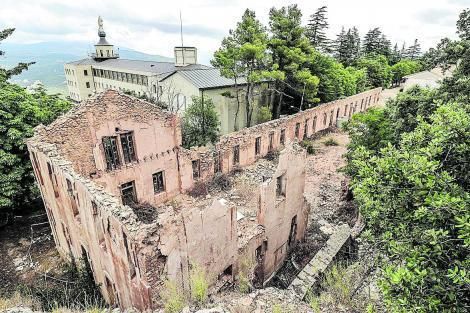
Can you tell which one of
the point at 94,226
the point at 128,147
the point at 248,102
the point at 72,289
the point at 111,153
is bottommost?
the point at 72,289

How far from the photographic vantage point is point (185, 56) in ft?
125

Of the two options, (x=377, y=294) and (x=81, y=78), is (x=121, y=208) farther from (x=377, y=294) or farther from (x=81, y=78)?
(x=81, y=78)

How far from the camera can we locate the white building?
90.4 feet

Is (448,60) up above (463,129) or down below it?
above

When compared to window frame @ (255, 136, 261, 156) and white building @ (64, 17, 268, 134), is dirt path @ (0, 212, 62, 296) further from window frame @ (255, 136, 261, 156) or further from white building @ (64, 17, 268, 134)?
window frame @ (255, 136, 261, 156)

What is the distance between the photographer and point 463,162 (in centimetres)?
545

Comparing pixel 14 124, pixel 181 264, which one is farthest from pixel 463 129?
pixel 14 124

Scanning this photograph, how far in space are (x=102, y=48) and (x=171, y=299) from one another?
58.6 meters

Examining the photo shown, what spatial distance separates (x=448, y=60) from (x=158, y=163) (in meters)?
15.8

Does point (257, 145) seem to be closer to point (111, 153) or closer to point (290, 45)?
point (290, 45)

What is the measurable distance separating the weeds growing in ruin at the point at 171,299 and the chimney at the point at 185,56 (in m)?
34.2

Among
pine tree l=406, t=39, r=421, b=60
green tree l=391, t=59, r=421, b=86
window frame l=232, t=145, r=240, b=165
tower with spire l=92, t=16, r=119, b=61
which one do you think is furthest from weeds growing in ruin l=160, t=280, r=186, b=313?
pine tree l=406, t=39, r=421, b=60

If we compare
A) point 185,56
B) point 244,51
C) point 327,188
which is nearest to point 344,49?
point 185,56

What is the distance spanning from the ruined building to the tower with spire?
45919mm
